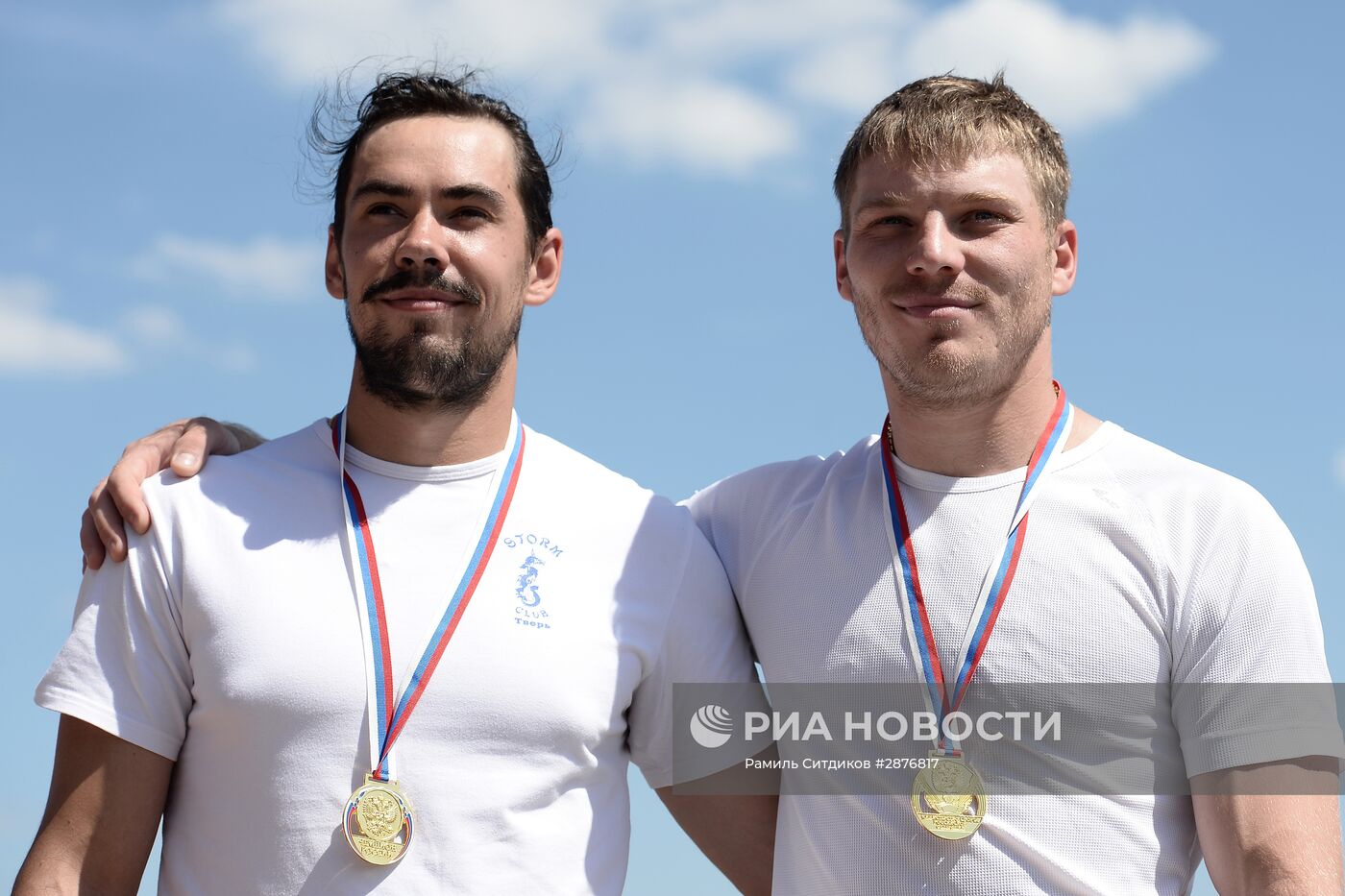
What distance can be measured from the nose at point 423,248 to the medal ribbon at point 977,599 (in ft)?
5.79

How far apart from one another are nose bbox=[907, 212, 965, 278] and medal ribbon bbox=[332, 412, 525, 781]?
1.59 metres

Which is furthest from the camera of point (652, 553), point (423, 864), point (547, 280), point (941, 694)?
point (547, 280)

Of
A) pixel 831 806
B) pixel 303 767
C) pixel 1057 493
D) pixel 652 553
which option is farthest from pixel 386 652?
pixel 1057 493

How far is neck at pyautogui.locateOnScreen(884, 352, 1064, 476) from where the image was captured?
4652 millimetres

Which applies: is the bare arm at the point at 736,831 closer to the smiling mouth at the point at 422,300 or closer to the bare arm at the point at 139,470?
the smiling mouth at the point at 422,300

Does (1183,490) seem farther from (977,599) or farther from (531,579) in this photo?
(531,579)

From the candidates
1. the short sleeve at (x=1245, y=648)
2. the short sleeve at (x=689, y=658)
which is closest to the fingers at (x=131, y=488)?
the short sleeve at (x=689, y=658)

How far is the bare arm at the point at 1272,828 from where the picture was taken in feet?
12.9

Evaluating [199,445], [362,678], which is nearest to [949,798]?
[362,678]

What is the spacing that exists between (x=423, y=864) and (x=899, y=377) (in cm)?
220

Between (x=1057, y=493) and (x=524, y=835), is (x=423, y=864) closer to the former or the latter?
(x=524, y=835)

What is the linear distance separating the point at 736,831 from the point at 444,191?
8.27 ft

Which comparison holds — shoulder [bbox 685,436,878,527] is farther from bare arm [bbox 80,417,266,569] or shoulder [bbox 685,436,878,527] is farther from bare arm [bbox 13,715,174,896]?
bare arm [bbox 13,715,174,896]

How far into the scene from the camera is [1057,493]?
4520mm
